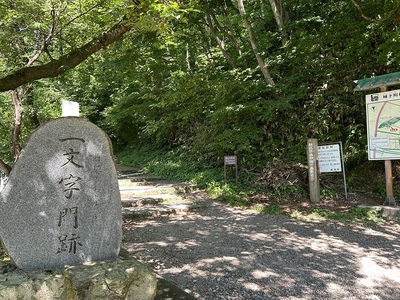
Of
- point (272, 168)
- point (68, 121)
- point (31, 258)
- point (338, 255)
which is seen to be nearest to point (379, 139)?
point (272, 168)

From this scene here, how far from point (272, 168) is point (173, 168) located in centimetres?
442

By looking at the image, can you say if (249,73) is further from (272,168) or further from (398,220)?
(398,220)

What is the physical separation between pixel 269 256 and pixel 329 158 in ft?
13.2

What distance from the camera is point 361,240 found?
15.3 ft

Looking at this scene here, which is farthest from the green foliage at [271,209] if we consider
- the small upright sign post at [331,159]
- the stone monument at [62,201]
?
the stone monument at [62,201]

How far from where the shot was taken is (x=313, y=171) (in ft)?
22.7

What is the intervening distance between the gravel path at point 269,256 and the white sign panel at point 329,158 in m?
1.93

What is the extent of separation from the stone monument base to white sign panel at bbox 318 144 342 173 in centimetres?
574

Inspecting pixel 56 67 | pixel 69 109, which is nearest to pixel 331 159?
pixel 69 109

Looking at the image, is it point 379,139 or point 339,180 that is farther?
point 339,180

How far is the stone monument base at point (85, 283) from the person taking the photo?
7.55ft

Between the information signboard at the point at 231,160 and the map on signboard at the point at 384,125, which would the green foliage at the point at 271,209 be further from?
the map on signboard at the point at 384,125

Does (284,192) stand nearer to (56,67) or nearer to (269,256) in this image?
(269,256)

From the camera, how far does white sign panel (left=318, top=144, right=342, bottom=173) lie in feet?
23.2
